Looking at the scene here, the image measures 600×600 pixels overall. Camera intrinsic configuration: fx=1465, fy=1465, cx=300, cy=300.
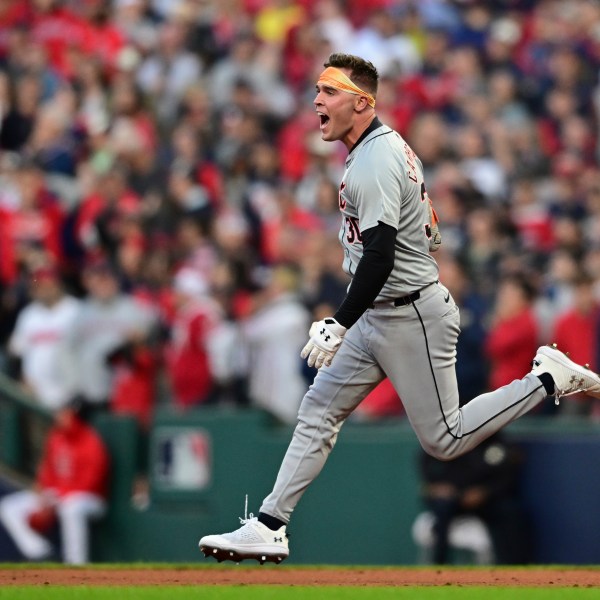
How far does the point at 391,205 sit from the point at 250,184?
677cm

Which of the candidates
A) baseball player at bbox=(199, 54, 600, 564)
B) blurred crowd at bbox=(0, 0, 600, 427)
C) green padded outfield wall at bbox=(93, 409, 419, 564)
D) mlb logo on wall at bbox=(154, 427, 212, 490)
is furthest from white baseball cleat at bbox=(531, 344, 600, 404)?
mlb logo on wall at bbox=(154, 427, 212, 490)

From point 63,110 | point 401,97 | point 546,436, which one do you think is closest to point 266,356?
point 546,436

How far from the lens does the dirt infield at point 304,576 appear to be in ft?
21.2

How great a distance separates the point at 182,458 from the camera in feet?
34.2

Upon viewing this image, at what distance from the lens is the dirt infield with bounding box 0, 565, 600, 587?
648 centimetres

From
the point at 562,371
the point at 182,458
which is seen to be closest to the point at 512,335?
the point at 182,458

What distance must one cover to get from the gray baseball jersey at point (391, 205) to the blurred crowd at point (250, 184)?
10.0ft

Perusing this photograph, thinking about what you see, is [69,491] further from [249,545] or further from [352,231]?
[352,231]

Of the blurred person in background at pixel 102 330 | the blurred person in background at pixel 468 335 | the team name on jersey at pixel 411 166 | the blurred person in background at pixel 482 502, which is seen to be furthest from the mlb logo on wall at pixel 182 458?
the team name on jersey at pixel 411 166

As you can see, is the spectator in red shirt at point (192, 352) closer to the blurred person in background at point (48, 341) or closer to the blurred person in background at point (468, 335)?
the blurred person in background at point (48, 341)

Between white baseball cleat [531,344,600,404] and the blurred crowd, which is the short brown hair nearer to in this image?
Answer: white baseball cleat [531,344,600,404]

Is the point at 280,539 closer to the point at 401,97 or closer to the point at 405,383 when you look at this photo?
the point at 405,383

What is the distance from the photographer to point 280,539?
638 centimetres

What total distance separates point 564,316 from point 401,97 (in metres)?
4.20
